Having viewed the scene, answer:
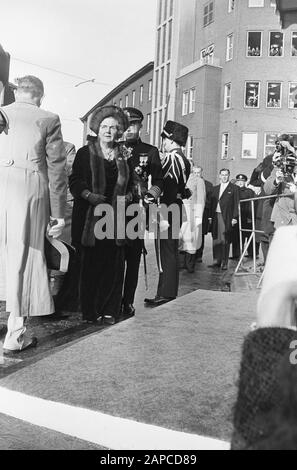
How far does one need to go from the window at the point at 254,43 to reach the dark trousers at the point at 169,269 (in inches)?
1258

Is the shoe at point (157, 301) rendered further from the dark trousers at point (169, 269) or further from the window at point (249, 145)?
the window at point (249, 145)

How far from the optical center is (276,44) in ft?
122

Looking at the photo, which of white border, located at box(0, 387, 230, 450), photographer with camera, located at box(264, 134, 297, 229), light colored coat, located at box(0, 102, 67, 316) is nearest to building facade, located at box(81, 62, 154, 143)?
photographer with camera, located at box(264, 134, 297, 229)

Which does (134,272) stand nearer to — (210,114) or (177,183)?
(177,183)

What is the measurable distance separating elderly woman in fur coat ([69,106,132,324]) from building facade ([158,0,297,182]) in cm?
3075

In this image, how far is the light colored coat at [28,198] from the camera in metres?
4.27

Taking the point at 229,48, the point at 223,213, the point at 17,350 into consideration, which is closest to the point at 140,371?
the point at 17,350

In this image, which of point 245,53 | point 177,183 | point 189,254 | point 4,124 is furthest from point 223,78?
point 4,124

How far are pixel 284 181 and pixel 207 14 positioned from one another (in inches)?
1395

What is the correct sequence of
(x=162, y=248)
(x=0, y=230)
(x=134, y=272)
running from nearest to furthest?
1. (x=0, y=230)
2. (x=134, y=272)
3. (x=162, y=248)

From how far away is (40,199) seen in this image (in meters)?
4.36

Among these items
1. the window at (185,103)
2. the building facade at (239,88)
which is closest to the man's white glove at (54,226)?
the building facade at (239,88)

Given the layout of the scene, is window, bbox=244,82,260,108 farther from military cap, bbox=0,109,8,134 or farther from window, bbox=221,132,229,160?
military cap, bbox=0,109,8,134

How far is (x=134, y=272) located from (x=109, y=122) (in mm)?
1460
